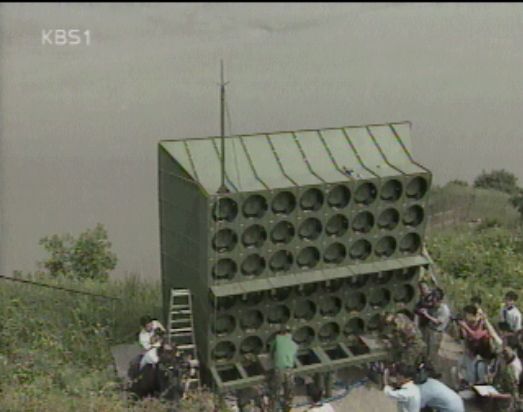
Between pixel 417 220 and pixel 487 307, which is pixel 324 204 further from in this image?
pixel 487 307

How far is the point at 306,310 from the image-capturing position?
8.38 meters

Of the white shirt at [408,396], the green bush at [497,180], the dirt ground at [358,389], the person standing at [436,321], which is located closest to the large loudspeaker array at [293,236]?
the person standing at [436,321]

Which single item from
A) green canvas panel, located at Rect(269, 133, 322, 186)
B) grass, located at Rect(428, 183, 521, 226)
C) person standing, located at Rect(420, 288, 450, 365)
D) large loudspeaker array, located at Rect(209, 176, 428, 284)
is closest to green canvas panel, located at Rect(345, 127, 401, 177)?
large loudspeaker array, located at Rect(209, 176, 428, 284)

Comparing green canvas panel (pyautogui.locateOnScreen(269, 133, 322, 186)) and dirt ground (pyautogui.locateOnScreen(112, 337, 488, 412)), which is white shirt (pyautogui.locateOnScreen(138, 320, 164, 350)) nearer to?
dirt ground (pyautogui.locateOnScreen(112, 337, 488, 412))

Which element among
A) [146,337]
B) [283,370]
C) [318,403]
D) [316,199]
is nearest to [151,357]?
[146,337]

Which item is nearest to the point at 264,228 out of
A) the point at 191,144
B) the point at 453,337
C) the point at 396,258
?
the point at 191,144

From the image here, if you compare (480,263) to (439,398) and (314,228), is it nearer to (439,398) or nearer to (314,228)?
(314,228)

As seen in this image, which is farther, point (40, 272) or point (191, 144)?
point (40, 272)

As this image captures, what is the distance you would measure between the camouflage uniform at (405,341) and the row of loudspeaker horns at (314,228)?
100 centimetres

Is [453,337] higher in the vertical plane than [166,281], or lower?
lower

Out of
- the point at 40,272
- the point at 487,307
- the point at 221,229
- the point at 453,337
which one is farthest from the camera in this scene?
the point at 40,272

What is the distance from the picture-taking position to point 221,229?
7.63 meters

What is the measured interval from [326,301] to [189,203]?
1.81 metres

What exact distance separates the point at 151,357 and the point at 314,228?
205 cm
